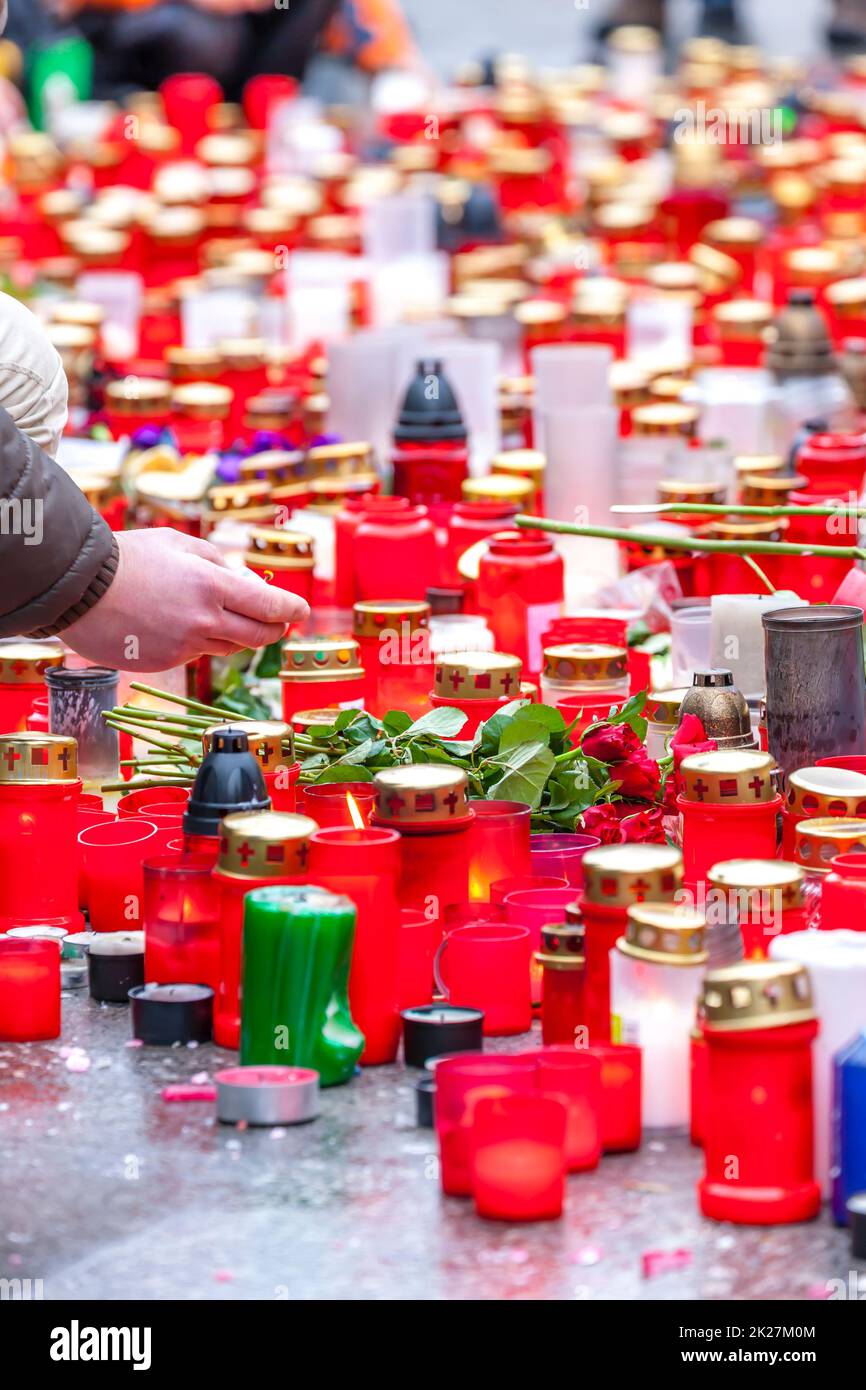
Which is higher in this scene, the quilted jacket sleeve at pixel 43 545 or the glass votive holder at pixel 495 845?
the quilted jacket sleeve at pixel 43 545

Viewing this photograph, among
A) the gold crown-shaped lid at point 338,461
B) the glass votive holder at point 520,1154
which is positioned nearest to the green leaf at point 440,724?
the glass votive holder at point 520,1154

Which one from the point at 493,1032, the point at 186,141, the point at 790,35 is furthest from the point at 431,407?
the point at 790,35

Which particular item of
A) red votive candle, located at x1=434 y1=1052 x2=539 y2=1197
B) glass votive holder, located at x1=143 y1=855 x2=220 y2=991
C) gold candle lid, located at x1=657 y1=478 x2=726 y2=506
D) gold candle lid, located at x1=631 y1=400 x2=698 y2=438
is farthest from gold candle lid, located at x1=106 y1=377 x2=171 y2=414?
red votive candle, located at x1=434 y1=1052 x2=539 y2=1197

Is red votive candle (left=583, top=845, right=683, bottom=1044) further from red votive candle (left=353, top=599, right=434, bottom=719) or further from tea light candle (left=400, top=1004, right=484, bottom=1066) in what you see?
red votive candle (left=353, top=599, right=434, bottom=719)

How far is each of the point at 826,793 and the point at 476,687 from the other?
387mm

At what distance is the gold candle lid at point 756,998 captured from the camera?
135 cm

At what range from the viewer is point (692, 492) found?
2635mm

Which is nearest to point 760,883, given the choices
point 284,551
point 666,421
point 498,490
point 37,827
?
point 37,827

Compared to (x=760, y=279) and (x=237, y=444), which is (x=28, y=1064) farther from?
(x=760, y=279)

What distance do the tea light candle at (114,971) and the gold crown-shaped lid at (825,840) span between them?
452mm

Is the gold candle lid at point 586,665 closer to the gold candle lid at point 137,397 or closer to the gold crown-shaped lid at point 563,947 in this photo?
the gold crown-shaped lid at point 563,947

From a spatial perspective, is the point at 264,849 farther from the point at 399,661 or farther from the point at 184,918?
the point at 399,661

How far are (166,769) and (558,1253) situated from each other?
0.81 m

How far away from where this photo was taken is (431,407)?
9.68 ft
